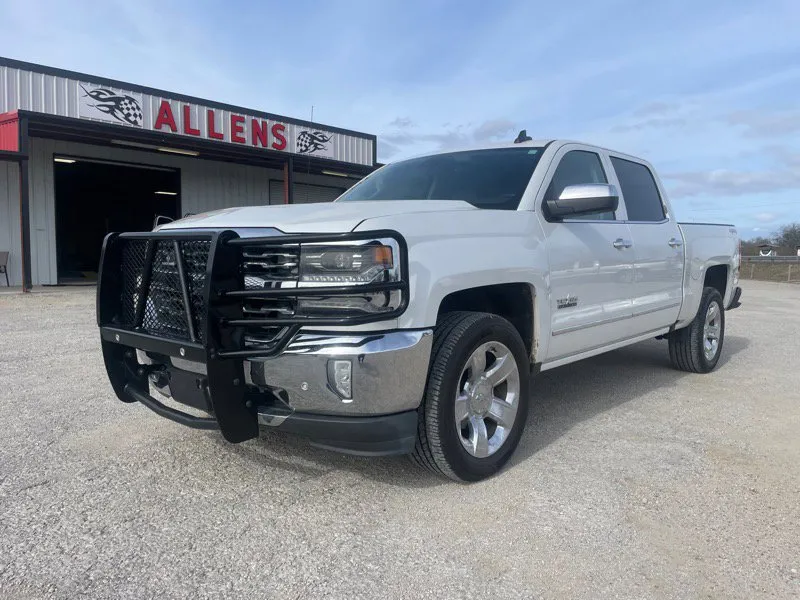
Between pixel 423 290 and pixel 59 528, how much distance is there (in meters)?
1.88

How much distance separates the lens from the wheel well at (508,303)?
3500mm

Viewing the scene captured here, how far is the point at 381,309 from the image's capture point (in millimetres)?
2713

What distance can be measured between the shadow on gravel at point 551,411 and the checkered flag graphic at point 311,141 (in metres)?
14.0

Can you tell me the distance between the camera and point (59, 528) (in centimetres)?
273

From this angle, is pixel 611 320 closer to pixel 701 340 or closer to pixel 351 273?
pixel 701 340

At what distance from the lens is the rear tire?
5887mm

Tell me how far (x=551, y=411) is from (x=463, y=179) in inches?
70.8

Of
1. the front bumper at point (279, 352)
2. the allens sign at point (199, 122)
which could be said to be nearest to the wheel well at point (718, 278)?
the front bumper at point (279, 352)

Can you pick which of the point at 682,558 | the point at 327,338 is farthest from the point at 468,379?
the point at 682,558

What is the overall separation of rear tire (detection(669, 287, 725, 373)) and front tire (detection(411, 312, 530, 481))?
9.97 feet

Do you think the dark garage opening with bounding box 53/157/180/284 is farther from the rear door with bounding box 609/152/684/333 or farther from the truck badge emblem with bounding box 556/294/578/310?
the truck badge emblem with bounding box 556/294/578/310

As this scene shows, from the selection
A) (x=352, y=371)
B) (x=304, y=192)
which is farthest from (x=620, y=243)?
(x=304, y=192)

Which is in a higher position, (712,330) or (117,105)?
(117,105)

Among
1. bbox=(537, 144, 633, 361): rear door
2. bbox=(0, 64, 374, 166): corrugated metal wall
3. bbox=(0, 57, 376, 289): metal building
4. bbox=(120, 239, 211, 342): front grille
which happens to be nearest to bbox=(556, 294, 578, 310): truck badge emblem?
bbox=(537, 144, 633, 361): rear door
